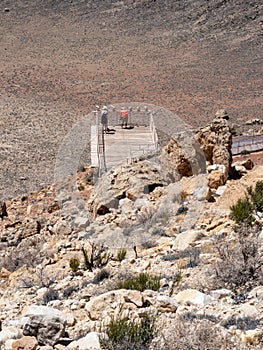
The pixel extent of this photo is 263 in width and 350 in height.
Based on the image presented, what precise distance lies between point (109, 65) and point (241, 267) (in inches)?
1493

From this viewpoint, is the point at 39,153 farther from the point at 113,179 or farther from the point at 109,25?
the point at 109,25

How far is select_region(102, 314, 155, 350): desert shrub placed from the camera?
4625mm

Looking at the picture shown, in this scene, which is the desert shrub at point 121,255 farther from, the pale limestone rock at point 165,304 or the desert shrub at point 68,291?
the pale limestone rock at point 165,304

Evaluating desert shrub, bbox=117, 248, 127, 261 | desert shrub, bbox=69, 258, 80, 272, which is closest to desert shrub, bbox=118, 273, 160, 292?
desert shrub, bbox=69, 258, 80, 272

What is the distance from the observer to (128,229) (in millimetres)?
9766

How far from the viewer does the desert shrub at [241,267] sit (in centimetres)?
598

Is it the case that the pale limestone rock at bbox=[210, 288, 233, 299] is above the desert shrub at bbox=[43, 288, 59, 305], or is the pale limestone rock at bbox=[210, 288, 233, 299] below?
above

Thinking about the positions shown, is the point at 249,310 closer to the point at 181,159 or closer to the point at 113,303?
the point at 113,303

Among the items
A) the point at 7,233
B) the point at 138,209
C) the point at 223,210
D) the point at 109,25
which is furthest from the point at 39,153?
the point at 109,25

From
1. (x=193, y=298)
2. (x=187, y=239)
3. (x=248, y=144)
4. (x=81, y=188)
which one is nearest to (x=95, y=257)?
(x=187, y=239)

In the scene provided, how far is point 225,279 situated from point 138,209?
4549 millimetres

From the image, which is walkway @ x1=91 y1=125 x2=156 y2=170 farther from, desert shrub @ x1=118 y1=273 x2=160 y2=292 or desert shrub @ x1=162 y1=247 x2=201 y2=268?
desert shrub @ x1=118 y1=273 x2=160 y2=292

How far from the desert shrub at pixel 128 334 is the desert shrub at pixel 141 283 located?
134cm

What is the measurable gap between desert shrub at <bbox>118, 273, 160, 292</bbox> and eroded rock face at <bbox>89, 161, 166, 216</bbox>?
4690mm
